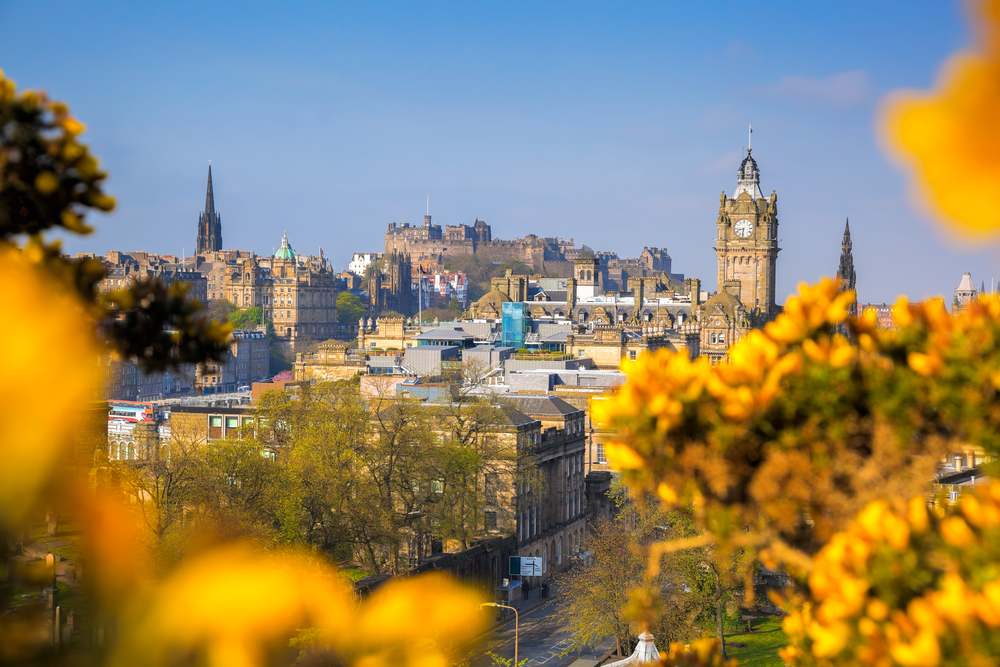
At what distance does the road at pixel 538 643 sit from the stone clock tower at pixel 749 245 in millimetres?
91491

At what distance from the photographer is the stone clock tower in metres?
136

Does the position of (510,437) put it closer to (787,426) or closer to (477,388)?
(477,388)

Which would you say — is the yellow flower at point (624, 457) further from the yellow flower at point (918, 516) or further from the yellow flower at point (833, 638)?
the yellow flower at point (918, 516)

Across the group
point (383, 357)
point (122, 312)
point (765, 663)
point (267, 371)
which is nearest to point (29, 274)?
point (122, 312)

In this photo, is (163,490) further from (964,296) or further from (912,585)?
(964,296)

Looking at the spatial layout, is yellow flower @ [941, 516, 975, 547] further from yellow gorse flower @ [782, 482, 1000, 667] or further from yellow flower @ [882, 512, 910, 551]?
yellow flower @ [882, 512, 910, 551]

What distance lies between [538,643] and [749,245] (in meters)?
97.9

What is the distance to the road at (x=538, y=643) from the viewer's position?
41.3 metres

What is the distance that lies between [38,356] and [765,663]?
3665cm

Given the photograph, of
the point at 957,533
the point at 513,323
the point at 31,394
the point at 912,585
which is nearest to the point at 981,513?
the point at 957,533

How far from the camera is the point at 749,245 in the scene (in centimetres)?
13575

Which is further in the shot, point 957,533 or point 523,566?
point 523,566

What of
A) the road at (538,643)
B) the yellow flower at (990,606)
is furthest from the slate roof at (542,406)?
the yellow flower at (990,606)

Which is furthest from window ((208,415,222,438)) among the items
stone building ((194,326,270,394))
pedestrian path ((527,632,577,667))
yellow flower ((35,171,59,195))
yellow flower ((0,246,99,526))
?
stone building ((194,326,270,394))
